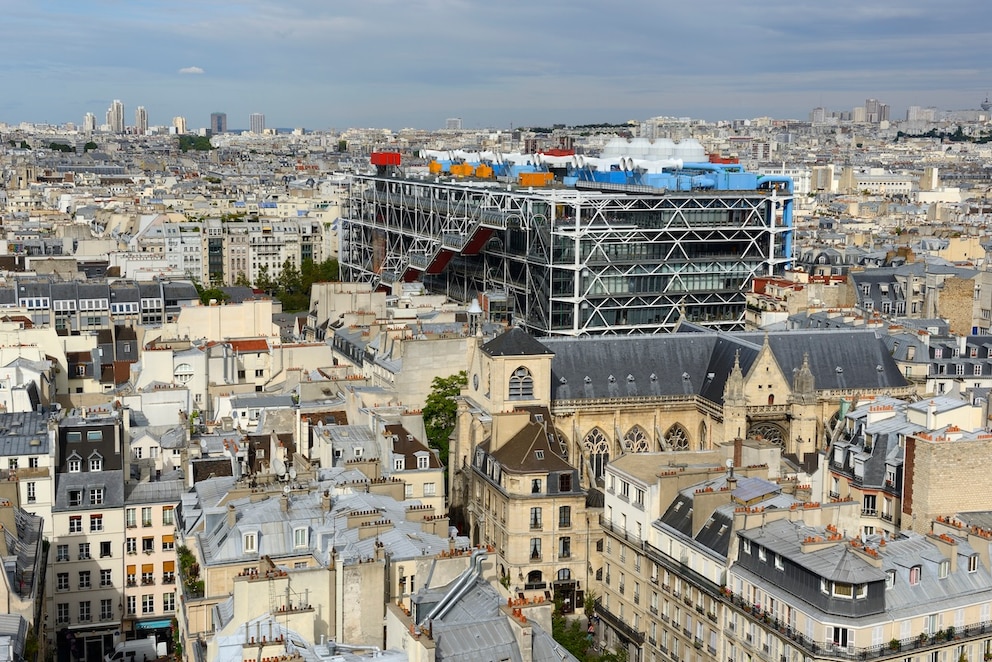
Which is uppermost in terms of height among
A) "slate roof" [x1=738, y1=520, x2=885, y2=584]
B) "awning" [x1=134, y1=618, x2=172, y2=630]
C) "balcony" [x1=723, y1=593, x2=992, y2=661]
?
"slate roof" [x1=738, y1=520, x2=885, y2=584]

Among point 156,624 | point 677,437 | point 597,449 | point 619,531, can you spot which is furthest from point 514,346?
point 156,624

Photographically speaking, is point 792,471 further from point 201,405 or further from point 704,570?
point 201,405

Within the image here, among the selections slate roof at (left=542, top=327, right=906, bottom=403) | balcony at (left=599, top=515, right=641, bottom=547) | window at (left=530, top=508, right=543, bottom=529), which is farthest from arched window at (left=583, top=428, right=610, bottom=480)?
balcony at (left=599, top=515, right=641, bottom=547)

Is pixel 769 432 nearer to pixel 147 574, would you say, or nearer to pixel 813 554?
pixel 813 554

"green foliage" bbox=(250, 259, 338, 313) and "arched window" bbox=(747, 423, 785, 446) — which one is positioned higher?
"arched window" bbox=(747, 423, 785, 446)

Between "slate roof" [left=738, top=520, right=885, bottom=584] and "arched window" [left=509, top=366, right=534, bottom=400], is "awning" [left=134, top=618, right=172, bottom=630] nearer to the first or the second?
"arched window" [left=509, top=366, right=534, bottom=400]

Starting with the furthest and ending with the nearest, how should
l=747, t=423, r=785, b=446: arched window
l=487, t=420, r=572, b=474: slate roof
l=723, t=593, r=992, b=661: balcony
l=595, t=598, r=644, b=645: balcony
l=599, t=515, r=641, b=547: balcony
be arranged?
l=747, t=423, r=785, b=446: arched window, l=487, t=420, r=572, b=474: slate roof, l=599, t=515, r=641, b=547: balcony, l=595, t=598, r=644, b=645: balcony, l=723, t=593, r=992, b=661: balcony

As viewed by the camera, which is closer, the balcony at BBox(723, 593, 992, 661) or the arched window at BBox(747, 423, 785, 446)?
the balcony at BBox(723, 593, 992, 661)
